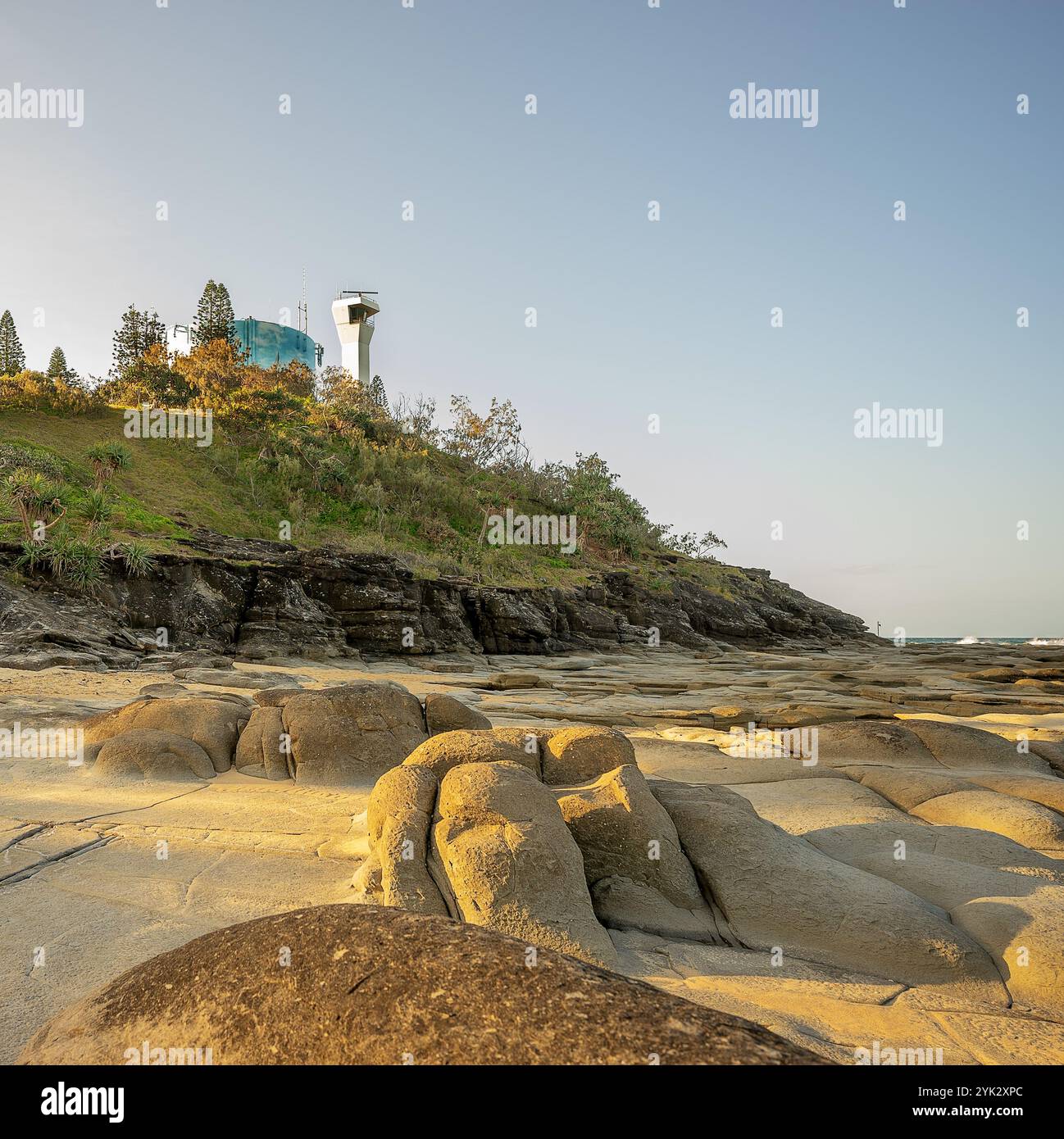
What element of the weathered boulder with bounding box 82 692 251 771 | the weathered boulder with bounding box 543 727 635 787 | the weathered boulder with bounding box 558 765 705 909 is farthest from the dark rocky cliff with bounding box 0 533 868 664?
the weathered boulder with bounding box 558 765 705 909

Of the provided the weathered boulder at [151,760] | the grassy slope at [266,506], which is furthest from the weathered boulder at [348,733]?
the grassy slope at [266,506]

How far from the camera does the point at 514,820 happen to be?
374 cm

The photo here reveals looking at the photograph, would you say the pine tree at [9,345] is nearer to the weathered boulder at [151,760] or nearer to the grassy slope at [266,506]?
the grassy slope at [266,506]

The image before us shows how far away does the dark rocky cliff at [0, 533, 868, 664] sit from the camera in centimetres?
1561

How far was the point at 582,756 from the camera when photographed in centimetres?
521

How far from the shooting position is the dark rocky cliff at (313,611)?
51.2 feet

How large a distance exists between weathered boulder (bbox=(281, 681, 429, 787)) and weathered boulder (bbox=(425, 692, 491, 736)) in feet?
0.65

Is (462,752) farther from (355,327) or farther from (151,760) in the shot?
(355,327)

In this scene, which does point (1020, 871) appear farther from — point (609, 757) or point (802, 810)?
point (609, 757)

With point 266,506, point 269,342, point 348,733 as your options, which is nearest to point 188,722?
point 348,733

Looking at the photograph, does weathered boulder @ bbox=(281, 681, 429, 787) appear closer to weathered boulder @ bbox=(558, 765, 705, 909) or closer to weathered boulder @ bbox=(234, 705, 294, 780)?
weathered boulder @ bbox=(234, 705, 294, 780)

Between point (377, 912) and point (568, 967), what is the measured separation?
0.69m

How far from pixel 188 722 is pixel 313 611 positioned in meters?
14.0

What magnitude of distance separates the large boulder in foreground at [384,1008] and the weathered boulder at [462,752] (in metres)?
2.32
